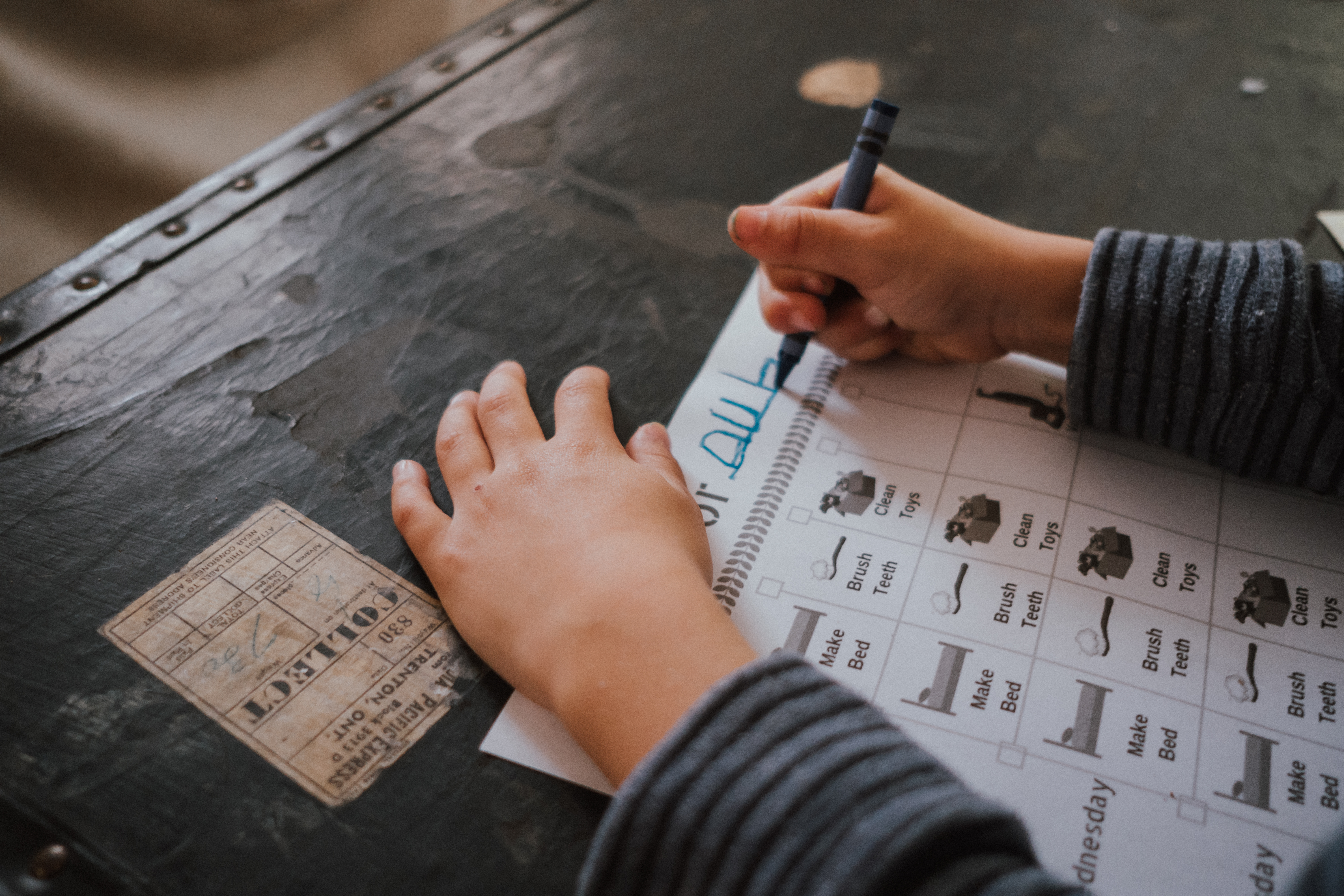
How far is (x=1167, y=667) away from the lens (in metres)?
0.51

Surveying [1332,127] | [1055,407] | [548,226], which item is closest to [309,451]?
[548,226]

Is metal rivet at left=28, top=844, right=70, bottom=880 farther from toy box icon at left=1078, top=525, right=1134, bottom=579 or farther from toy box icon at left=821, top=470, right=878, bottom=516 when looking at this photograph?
toy box icon at left=1078, top=525, right=1134, bottom=579

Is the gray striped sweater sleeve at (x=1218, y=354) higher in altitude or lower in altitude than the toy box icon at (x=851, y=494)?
higher

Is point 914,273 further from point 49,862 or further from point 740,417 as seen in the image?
point 49,862

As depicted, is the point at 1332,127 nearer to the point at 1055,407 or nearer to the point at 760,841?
the point at 1055,407

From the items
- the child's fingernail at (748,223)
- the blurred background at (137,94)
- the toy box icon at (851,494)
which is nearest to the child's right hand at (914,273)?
the child's fingernail at (748,223)

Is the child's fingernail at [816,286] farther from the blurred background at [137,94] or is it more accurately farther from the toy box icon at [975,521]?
the blurred background at [137,94]

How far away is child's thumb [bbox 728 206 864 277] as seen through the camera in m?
0.63

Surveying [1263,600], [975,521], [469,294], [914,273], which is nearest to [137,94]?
[469,294]

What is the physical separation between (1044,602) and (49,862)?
0.58 metres

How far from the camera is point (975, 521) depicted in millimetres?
584

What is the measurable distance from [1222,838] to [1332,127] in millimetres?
757

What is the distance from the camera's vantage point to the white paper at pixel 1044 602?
0.46 m

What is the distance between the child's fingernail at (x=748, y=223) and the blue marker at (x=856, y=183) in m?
0.07
